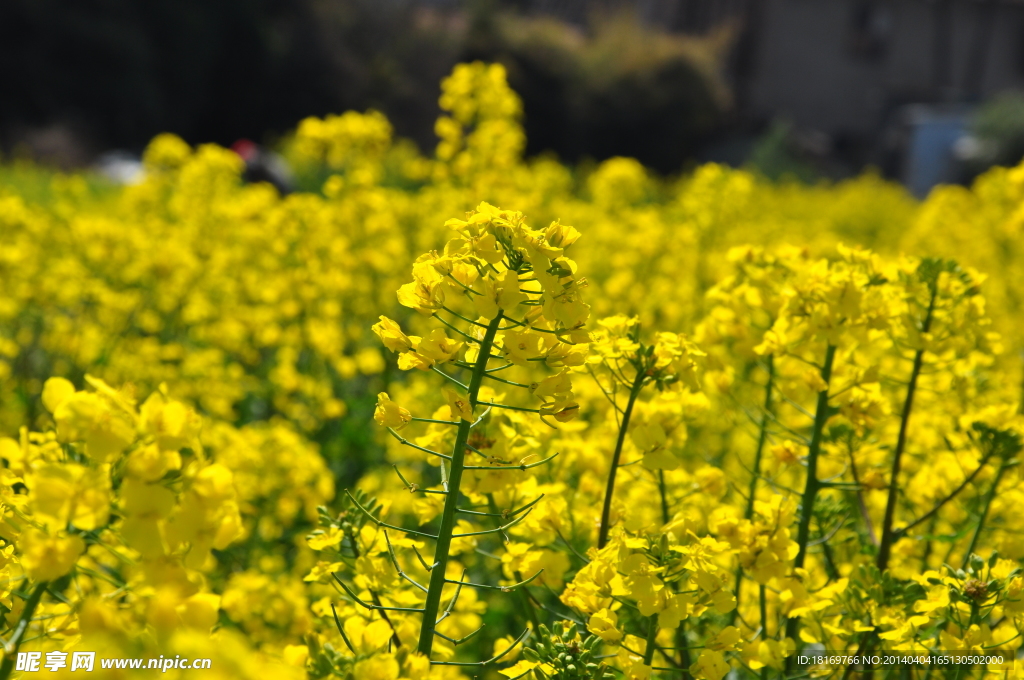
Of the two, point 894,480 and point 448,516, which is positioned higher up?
point 894,480

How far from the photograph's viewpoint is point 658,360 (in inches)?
64.0

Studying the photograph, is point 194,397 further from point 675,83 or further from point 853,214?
point 675,83

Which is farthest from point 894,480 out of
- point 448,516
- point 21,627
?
point 21,627

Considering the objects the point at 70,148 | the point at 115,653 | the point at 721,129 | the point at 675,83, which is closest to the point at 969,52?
the point at 721,129

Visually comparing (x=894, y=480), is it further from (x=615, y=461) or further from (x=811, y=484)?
(x=615, y=461)

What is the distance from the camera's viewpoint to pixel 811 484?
6.07 feet

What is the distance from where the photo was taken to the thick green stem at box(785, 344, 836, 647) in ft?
6.05

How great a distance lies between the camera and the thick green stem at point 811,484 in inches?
72.6

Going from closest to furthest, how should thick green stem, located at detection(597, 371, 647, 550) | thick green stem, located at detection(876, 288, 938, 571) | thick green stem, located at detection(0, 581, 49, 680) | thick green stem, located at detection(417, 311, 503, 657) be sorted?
thick green stem, located at detection(0, 581, 49, 680)
thick green stem, located at detection(417, 311, 503, 657)
thick green stem, located at detection(597, 371, 647, 550)
thick green stem, located at detection(876, 288, 938, 571)

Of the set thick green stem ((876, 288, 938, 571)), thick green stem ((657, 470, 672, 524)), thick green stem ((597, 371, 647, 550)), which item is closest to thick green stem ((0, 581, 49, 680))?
thick green stem ((597, 371, 647, 550))

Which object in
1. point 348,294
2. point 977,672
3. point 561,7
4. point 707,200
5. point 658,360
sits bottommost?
point 977,672

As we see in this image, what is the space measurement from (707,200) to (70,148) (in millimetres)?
16032

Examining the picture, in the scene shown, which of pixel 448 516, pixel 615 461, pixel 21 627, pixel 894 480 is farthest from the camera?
pixel 894 480

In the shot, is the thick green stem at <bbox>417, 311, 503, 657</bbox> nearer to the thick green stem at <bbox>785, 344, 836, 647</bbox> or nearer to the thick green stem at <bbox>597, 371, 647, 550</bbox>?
the thick green stem at <bbox>597, 371, 647, 550</bbox>
